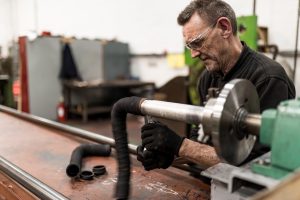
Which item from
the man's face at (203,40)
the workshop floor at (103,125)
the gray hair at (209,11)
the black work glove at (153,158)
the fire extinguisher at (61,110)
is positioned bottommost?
the workshop floor at (103,125)

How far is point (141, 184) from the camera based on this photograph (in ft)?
3.37

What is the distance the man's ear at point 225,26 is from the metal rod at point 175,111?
1.81ft

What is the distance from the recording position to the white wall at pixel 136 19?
2760mm

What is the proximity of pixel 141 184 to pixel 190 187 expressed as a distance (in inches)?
6.7

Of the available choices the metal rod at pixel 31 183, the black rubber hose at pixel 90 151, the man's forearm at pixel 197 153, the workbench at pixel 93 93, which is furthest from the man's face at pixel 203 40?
the workbench at pixel 93 93

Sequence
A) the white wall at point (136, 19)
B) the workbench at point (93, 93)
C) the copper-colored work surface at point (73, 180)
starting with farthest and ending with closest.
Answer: the workbench at point (93, 93) < the white wall at point (136, 19) < the copper-colored work surface at point (73, 180)

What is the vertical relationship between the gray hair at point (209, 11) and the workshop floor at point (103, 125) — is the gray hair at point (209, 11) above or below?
above

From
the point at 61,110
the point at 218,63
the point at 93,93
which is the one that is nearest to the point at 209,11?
the point at 218,63

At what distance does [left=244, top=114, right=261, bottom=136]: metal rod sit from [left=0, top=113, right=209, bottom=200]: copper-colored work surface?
1.22 ft

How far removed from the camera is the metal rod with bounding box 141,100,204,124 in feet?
2.21

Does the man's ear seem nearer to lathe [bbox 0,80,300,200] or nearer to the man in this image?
the man

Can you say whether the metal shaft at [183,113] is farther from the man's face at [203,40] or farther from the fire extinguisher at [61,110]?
the fire extinguisher at [61,110]

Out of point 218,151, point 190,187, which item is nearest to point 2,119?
point 190,187

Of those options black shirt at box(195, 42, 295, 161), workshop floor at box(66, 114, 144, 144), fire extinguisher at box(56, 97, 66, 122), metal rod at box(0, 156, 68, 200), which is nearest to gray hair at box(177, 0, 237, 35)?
black shirt at box(195, 42, 295, 161)
